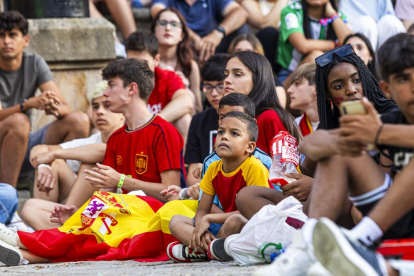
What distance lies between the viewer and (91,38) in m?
7.24

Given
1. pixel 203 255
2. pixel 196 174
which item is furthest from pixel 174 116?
pixel 203 255

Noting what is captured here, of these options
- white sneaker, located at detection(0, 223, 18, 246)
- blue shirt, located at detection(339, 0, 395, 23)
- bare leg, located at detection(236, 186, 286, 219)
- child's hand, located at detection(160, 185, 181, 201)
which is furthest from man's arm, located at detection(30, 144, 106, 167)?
blue shirt, located at detection(339, 0, 395, 23)

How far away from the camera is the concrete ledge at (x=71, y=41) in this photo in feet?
23.6

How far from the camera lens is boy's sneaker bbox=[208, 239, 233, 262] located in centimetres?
397

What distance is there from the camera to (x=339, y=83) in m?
3.97

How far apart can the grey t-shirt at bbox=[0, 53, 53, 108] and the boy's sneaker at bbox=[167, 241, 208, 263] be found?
2893 millimetres

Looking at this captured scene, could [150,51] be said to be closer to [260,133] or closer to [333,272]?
[260,133]

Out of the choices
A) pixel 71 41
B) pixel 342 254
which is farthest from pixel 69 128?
pixel 342 254

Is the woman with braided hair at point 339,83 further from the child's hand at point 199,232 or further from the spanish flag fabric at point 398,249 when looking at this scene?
the spanish flag fabric at point 398,249

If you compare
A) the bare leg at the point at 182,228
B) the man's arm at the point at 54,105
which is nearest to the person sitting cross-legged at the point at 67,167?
the man's arm at the point at 54,105

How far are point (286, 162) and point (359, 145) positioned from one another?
0.96m

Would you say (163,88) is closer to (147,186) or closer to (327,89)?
(147,186)

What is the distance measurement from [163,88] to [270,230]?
3.12 meters

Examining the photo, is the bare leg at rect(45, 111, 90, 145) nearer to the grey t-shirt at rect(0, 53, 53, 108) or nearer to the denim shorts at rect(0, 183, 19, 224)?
the grey t-shirt at rect(0, 53, 53, 108)
